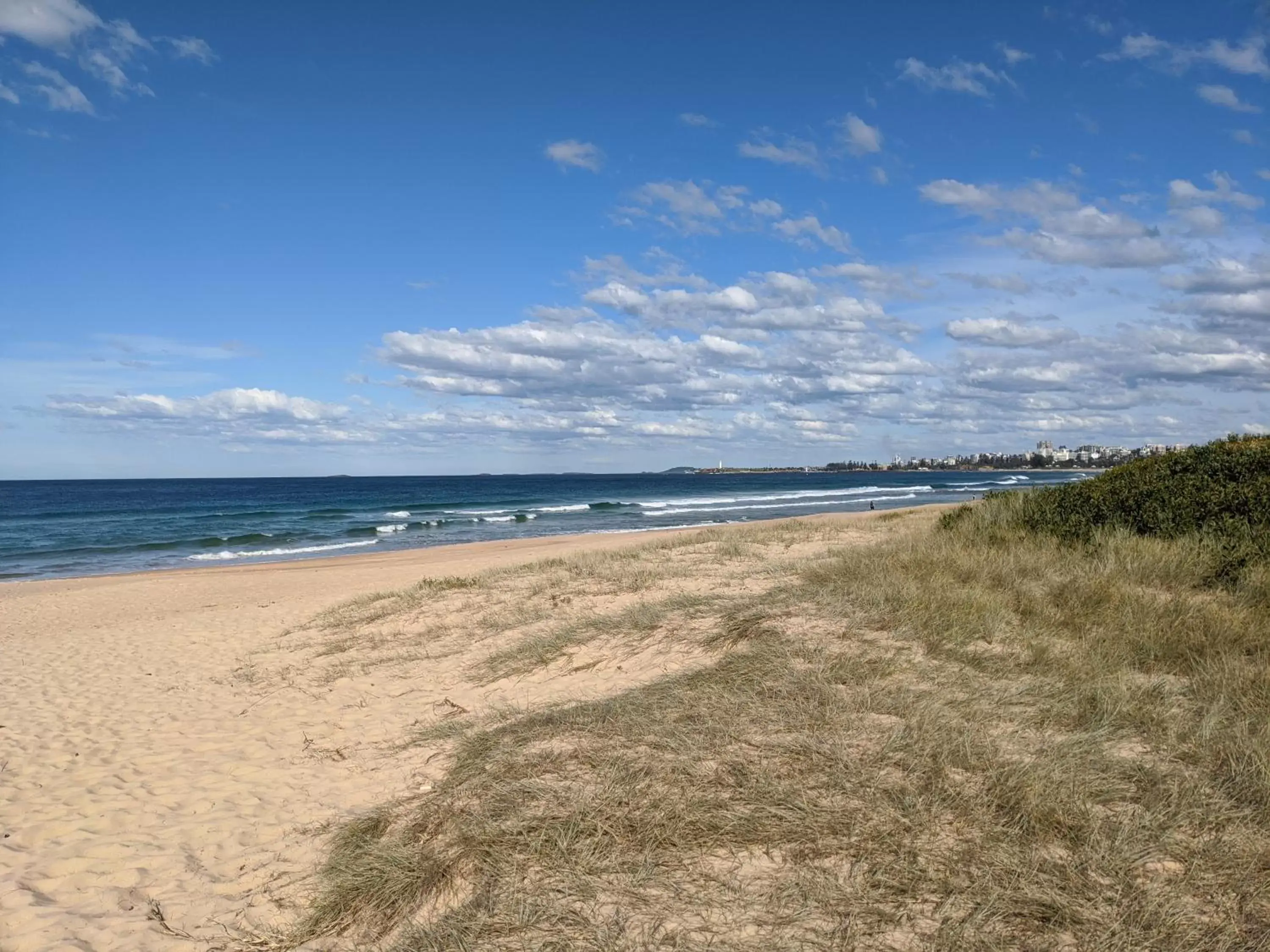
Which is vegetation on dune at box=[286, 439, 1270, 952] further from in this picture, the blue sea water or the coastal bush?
the blue sea water

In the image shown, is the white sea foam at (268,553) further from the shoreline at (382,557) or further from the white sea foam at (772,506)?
the white sea foam at (772,506)

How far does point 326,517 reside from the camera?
5150 centimetres

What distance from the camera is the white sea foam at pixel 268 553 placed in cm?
3125

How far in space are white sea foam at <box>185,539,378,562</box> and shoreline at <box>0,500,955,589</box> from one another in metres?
1.83

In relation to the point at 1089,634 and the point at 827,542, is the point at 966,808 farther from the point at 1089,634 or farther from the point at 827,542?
the point at 827,542

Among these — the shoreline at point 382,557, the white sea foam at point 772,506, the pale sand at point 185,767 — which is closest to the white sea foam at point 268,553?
the shoreline at point 382,557

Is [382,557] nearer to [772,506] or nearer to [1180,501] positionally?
[1180,501]

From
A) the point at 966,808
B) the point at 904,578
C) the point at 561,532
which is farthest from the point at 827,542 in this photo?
the point at 561,532

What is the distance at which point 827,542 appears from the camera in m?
16.0

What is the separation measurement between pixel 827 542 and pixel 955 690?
1018 cm

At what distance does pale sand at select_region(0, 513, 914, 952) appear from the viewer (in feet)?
15.6

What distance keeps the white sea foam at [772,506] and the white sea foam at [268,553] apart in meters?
21.6

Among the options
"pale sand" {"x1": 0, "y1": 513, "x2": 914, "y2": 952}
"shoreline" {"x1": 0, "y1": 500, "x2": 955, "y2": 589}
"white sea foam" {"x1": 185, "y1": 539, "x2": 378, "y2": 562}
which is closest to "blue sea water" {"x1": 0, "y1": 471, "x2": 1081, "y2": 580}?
"white sea foam" {"x1": 185, "y1": 539, "x2": 378, "y2": 562}

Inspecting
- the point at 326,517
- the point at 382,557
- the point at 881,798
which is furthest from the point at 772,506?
the point at 881,798
